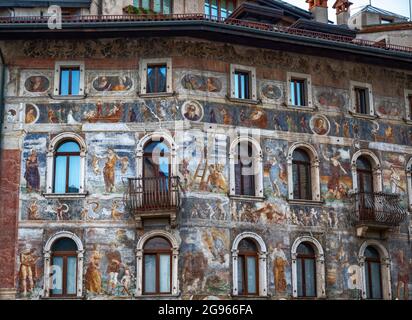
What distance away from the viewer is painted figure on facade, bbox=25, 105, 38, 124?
2855 centimetres

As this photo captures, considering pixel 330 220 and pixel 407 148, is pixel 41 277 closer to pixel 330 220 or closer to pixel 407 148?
pixel 330 220

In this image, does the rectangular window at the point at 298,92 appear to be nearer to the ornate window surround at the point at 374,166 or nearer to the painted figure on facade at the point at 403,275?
the ornate window surround at the point at 374,166

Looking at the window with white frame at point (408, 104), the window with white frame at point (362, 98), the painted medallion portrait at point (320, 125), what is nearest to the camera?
the painted medallion portrait at point (320, 125)

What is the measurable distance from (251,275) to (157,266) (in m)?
2.94


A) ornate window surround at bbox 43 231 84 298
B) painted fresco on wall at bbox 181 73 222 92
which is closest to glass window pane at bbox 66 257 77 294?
ornate window surround at bbox 43 231 84 298

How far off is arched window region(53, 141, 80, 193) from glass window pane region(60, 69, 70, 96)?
166cm

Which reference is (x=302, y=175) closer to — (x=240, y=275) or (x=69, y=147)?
(x=240, y=275)

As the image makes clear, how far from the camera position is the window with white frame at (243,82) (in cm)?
2927

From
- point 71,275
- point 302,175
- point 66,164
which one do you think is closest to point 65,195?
point 66,164

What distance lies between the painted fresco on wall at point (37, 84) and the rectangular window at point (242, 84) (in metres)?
6.01

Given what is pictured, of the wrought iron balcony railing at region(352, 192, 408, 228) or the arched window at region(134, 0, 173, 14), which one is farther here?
the arched window at region(134, 0, 173, 14)

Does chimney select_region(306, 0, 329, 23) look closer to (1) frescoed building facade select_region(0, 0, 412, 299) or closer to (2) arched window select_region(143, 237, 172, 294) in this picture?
(1) frescoed building facade select_region(0, 0, 412, 299)

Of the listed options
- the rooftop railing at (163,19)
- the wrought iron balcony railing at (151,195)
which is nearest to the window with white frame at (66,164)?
the wrought iron balcony railing at (151,195)

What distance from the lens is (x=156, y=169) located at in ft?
92.6
